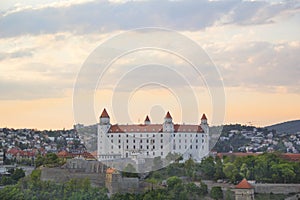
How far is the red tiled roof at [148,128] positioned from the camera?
116 ft

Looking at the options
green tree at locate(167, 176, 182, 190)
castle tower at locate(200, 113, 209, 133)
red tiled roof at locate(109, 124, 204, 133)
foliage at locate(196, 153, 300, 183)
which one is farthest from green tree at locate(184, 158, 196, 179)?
castle tower at locate(200, 113, 209, 133)

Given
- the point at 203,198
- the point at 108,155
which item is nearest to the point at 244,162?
the point at 203,198

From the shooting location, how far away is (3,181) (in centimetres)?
2909

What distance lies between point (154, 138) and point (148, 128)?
1.95ft

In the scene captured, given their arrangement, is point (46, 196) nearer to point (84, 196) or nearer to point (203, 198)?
point (84, 196)

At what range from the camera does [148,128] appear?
35625mm

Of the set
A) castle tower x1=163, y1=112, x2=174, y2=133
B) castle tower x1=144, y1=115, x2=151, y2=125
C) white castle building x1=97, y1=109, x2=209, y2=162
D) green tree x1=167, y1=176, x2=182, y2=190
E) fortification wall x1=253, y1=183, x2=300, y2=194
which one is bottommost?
fortification wall x1=253, y1=183, x2=300, y2=194

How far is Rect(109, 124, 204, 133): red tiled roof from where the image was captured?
35.4 m

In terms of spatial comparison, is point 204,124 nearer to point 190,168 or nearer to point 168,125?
point 168,125

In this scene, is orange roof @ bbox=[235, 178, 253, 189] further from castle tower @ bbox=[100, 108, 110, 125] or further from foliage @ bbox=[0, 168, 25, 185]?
castle tower @ bbox=[100, 108, 110, 125]

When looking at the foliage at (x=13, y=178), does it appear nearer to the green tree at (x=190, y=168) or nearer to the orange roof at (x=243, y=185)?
the green tree at (x=190, y=168)

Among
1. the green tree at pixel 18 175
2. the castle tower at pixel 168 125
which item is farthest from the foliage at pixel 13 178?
the castle tower at pixel 168 125

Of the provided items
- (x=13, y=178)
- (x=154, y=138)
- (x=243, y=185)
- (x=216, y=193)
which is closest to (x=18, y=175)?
(x=13, y=178)

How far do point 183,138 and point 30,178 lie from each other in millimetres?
10399
